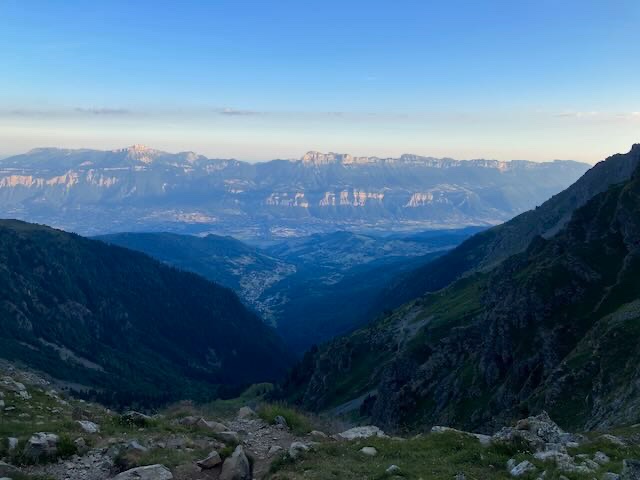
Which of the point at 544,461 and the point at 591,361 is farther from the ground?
the point at 544,461

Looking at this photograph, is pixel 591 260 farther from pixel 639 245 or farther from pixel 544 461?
pixel 544 461

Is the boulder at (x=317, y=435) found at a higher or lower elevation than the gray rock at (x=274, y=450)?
lower

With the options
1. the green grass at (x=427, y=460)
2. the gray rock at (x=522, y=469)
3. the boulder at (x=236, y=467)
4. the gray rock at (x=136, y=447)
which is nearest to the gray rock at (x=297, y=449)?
the green grass at (x=427, y=460)

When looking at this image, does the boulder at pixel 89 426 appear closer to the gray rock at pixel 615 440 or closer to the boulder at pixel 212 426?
the boulder at pixel 212 426

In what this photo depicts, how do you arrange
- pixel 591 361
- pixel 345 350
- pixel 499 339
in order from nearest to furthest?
pixel 591 361
pixel 499 339
pixel 345 350

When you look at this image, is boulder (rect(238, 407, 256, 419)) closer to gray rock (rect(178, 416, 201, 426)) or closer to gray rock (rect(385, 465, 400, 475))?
gray rock (rect(178, 416, 201, 426))

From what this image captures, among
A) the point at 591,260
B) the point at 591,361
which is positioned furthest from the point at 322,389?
the point at 591,361
